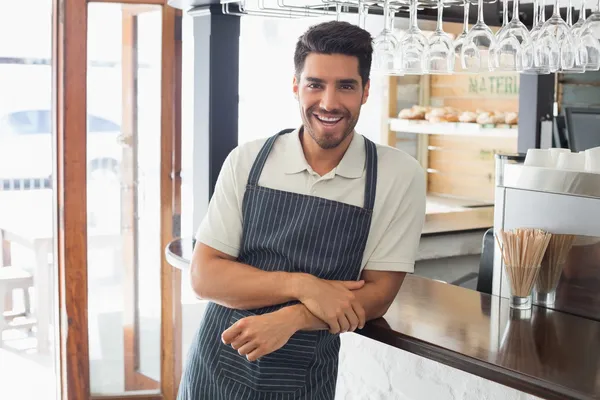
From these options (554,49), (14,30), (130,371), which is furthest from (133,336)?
(554,49)

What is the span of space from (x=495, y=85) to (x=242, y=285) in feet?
13.1

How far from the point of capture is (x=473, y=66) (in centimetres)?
251

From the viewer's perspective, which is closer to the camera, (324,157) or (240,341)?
(240,341)

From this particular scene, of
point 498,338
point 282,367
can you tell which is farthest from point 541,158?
point 282,367

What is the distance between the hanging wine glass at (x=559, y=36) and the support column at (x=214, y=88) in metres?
1.36

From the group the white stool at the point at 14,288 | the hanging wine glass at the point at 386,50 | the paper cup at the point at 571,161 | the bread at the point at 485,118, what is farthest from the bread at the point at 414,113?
the paper cup at the point at 571,161

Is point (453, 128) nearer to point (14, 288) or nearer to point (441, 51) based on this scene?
point (441, 51)

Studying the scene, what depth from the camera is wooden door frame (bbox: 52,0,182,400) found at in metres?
4.03

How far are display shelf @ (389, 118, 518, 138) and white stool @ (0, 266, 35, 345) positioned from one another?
257 centimetres

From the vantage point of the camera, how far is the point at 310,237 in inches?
78.7

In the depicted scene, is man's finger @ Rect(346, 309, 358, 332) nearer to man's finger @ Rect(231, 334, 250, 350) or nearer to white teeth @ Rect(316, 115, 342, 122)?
man's finger @ Rect(231, 334, 250, 350)

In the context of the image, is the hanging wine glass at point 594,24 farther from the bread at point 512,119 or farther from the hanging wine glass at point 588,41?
the bread at point 512,119

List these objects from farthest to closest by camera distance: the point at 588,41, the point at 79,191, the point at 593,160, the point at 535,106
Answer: the point at 535,106 → the point at 79,191 → the point at 588,41 → the point at 593,160

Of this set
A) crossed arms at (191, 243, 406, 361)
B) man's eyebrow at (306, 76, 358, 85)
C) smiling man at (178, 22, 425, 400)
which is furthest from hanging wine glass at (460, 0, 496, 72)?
crossed arms at (191, 243, 406, 361)
